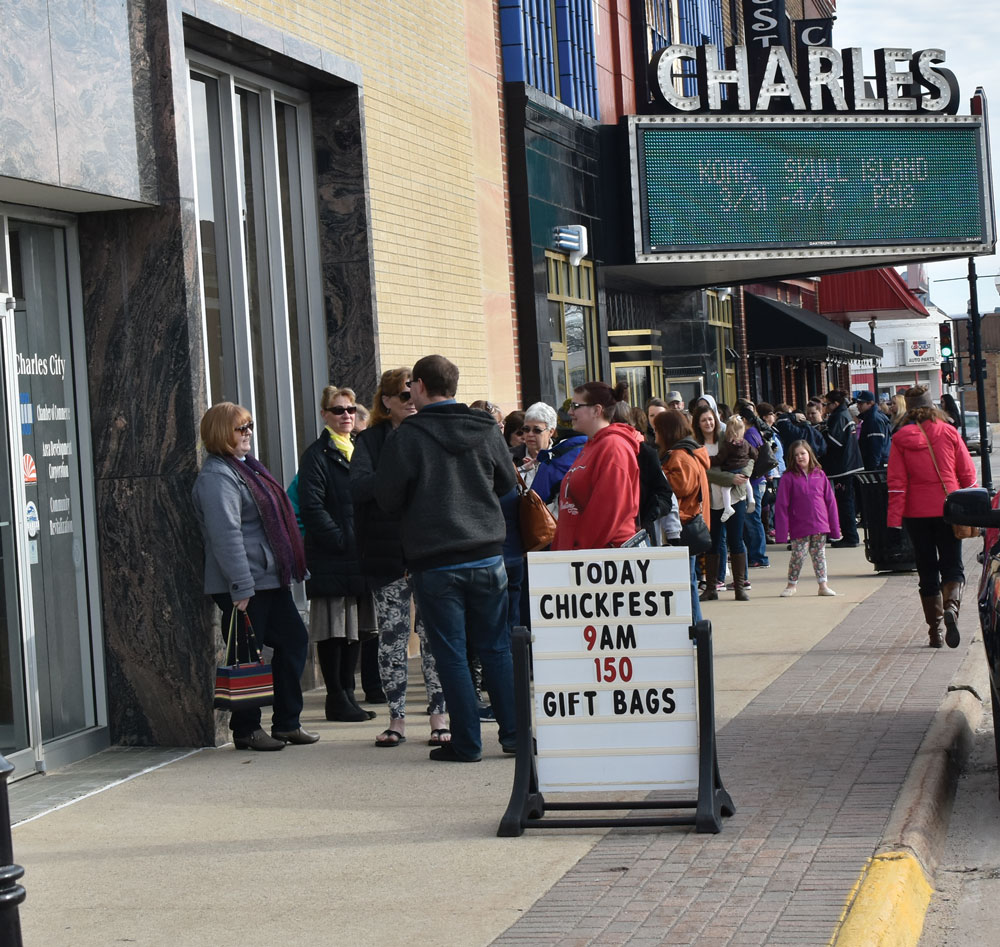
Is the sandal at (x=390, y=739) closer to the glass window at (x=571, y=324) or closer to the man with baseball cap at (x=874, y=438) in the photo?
the glass window at (x=571, y=324)

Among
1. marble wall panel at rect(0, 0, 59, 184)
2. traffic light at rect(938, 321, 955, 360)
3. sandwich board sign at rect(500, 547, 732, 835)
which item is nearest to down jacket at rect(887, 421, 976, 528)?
sandwich board sign at rect(500, 547, 732, 835)

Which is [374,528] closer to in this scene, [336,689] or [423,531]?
[423,531]

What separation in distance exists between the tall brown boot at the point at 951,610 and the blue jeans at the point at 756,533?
5782 millimetres

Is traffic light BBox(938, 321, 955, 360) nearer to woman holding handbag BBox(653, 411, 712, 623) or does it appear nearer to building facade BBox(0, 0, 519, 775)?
Result: woman holding handbag BBox(653, 411, 712, 623)

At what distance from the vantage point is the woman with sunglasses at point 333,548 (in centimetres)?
898

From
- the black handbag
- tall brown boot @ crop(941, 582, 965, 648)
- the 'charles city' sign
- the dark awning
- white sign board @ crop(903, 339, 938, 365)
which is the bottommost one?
tall brown boot @ crop(941, 582, 965, 648)

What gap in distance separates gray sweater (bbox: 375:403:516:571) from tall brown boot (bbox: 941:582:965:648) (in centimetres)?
450

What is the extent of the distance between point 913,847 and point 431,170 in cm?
853

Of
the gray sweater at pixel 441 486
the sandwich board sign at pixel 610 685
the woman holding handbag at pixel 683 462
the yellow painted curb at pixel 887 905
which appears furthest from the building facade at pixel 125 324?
the yellow painted curb at pixel 887 905

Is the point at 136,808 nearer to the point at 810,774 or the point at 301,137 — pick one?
the point at 810,774

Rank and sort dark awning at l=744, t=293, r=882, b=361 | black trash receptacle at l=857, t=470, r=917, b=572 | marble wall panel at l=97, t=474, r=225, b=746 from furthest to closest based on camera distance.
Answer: dark awning at l=744, t=293, r=882, b=361 → black trash receptacle at l=857, t=470, r=917, b=572 → marble wall panel at l=97, t=474, r=225, b=746

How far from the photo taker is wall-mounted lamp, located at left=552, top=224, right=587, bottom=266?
17.4 metres

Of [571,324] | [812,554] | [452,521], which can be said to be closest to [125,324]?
[452,521]

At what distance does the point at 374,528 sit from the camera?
8383mm
